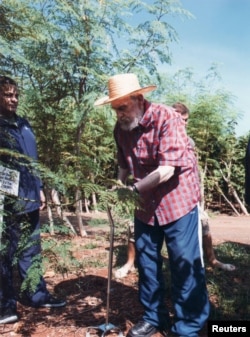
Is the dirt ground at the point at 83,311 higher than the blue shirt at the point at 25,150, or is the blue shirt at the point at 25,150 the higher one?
the blue shirt at the point at 25,150

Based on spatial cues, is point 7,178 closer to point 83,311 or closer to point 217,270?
point 83,311

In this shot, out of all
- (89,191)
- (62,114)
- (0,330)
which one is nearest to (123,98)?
(89,191)

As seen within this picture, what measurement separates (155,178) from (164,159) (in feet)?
0.50

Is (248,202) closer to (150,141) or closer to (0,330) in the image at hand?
(150,141)

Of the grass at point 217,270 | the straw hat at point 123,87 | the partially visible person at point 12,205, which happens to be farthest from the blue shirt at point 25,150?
the straw hat at point 123,87

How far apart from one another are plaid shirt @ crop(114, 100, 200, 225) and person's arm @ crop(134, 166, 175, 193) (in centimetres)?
5

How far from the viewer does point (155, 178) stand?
8.48 feet

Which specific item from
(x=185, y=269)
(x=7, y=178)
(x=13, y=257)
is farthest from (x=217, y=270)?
(x=7, y=178)

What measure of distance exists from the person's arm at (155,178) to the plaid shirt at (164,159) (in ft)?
0.17

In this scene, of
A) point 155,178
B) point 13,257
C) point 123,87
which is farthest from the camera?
point 13,257

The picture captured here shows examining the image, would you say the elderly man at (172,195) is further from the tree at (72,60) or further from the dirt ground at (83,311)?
the tree at (72,60)

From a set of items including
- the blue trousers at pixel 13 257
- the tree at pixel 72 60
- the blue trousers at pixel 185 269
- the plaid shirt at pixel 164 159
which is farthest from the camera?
the tree at pixel 72 60

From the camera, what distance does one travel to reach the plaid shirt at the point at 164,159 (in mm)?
2684

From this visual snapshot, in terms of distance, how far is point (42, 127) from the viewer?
22.3 ft
